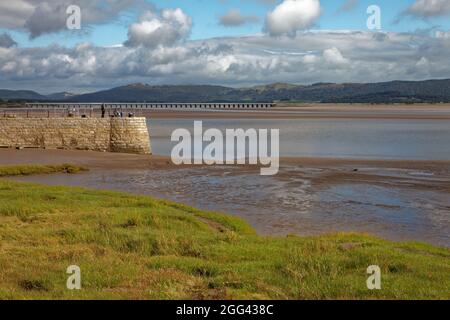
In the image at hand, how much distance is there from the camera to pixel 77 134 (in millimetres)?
41062

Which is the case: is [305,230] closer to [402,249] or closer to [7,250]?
[402,249]

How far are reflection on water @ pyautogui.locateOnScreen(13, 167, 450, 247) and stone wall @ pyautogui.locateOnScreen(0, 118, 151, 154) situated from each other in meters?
8.92

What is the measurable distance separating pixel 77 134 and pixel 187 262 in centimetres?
3226

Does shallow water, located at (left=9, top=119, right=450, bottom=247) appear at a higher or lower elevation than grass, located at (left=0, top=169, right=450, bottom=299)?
lower

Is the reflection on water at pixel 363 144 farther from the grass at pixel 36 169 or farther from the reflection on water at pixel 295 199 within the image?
the grass at pixel 36 169

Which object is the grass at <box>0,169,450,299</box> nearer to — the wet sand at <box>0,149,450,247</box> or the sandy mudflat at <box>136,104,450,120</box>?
the wet sand at <box>0,149,450,247</box>

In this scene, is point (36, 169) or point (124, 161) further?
point (124, 161)

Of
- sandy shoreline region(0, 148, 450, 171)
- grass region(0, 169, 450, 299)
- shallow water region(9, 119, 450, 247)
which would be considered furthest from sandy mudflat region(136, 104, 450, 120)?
grass region(0, 169, 450, 299)

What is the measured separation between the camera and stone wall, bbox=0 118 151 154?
40.3 m

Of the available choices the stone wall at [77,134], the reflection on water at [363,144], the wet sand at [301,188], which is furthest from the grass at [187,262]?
the reflection on water at [363,144]

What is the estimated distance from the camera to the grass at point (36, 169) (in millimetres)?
31047

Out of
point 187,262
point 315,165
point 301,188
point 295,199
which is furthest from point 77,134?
point 187,262

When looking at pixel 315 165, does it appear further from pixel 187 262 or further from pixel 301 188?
pixel 187 262

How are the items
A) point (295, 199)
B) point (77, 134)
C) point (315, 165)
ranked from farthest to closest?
point (77, 134), point (315, 165), point (295, 199)
